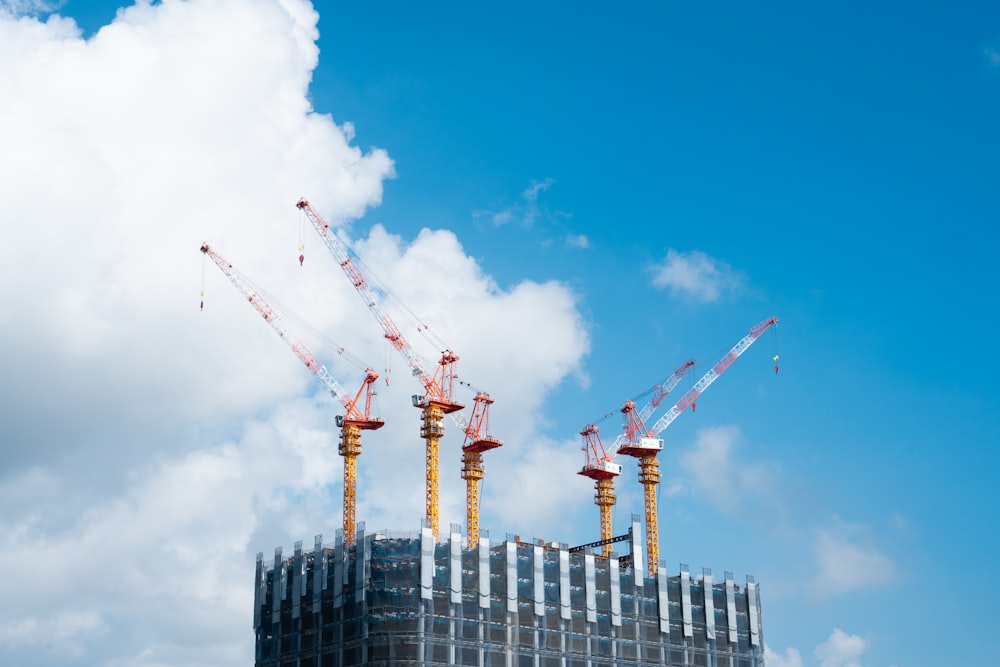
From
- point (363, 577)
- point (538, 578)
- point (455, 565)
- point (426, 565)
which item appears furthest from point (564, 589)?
point (363, 577)

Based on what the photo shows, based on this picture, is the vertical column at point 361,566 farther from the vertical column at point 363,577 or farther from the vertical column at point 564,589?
the vertical column at point 564,589

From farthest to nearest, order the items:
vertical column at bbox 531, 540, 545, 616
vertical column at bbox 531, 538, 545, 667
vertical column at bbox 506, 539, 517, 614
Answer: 1. vertical column at bbox 531, 540, 545, 616
2. vertical column at bbox 531, 538, 545, 667
3. vertical column at bbox 506, 539, 517, 614

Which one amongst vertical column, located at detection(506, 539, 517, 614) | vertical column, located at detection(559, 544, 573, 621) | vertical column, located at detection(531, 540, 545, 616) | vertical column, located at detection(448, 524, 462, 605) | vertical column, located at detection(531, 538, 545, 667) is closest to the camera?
vertical column, located at detection(448, 524, 462, 605)

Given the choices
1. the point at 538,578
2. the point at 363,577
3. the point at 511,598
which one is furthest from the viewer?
the point at 538,578

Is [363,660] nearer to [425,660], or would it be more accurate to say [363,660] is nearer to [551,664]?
[425,660]

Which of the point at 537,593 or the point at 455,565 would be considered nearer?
the point at 455,565

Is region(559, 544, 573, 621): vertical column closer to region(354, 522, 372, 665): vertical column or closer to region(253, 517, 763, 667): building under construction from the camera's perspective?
region(253, 517, 763, 667): building under construction

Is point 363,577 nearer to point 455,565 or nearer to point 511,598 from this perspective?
point 455,565

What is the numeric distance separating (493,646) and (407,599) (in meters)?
13.8

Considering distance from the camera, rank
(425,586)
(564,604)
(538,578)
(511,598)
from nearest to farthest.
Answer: (425,586) < (511,598) < (538,578) < (564,604)

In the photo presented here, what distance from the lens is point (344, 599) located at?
623ft

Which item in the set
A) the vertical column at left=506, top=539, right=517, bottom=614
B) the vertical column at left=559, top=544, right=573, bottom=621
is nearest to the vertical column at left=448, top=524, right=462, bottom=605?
the vertical column at left=506, top=539, right=517, bottom=614

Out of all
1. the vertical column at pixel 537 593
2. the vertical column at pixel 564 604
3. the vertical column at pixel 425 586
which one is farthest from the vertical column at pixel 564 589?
the vertical column at pixel 425 586

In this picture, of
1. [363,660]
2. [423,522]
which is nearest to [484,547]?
[423,522]
